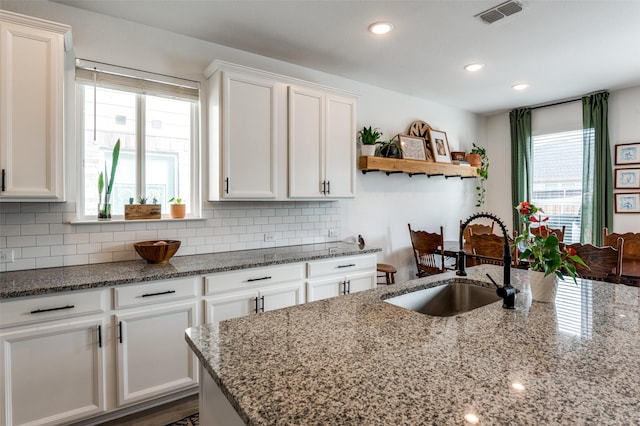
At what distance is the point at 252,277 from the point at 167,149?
4.19 feet

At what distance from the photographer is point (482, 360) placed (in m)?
0.98

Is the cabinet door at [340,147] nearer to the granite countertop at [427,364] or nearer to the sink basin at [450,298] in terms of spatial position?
the sink basin at [450,298]

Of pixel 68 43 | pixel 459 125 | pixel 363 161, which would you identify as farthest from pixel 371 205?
pixel 68 43

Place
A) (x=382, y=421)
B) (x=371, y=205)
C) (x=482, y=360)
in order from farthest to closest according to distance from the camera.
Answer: (x=371, y=205)
(x=482, y=360)
(x=382, y=421)

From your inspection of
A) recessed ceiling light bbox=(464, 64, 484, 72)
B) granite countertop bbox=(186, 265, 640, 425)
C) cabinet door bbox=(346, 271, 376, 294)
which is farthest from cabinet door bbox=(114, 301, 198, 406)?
recessed ceiling light bbox=(464, 64, 484, 72)

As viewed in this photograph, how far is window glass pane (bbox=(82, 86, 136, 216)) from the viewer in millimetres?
2561

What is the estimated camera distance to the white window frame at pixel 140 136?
249 centimetres

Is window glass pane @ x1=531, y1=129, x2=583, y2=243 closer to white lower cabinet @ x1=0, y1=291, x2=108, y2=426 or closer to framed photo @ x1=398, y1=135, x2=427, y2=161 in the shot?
framed photo @ x1=398, y1=135, x2=427, y2=161

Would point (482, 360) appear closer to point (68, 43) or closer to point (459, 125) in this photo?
point (68, 43)

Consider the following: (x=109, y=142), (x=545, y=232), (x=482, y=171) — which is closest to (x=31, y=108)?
(x=109, y=142)

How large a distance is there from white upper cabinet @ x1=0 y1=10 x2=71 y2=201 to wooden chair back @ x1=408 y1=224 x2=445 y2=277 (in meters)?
3.30

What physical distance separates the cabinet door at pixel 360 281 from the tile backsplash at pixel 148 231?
25.9 inches

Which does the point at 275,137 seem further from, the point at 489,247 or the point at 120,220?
the point at 489,247

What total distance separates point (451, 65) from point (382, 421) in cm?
350
